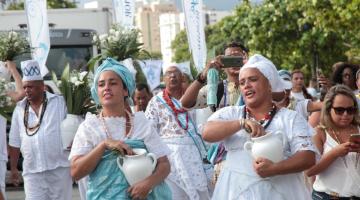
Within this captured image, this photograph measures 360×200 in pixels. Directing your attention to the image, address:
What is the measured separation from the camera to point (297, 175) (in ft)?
18.7

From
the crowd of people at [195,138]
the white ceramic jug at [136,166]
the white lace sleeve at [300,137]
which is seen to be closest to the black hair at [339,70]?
the crowd of people at [195,138]

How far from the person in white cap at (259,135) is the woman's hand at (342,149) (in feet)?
3.70

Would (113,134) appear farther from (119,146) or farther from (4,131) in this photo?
(4,131)

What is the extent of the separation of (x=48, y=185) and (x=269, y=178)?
4.33 meters

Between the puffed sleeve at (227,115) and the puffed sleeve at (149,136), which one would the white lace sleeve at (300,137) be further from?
the puffed sleeve at (149,136)

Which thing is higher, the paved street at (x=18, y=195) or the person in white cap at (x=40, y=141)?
the person in white cap at (x=40, y=141)

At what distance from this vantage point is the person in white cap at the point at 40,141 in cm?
946

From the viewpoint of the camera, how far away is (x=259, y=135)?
5551mm

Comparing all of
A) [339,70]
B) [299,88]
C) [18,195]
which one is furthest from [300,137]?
[18,195]

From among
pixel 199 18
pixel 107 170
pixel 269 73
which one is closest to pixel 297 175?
pixel 269 73

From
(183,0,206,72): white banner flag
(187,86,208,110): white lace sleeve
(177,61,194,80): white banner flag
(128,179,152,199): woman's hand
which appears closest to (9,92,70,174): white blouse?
(177,61,194,80): white banner flag

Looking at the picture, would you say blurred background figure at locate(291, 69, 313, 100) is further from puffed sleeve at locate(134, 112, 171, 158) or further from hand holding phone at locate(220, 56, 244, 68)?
puffed sleeve at locate(134, 112, 171, 158)

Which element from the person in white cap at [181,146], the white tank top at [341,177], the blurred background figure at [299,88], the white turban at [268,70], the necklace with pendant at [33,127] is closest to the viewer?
the white turban at [268,70]

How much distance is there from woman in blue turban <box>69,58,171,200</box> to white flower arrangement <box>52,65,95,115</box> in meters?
3.14
